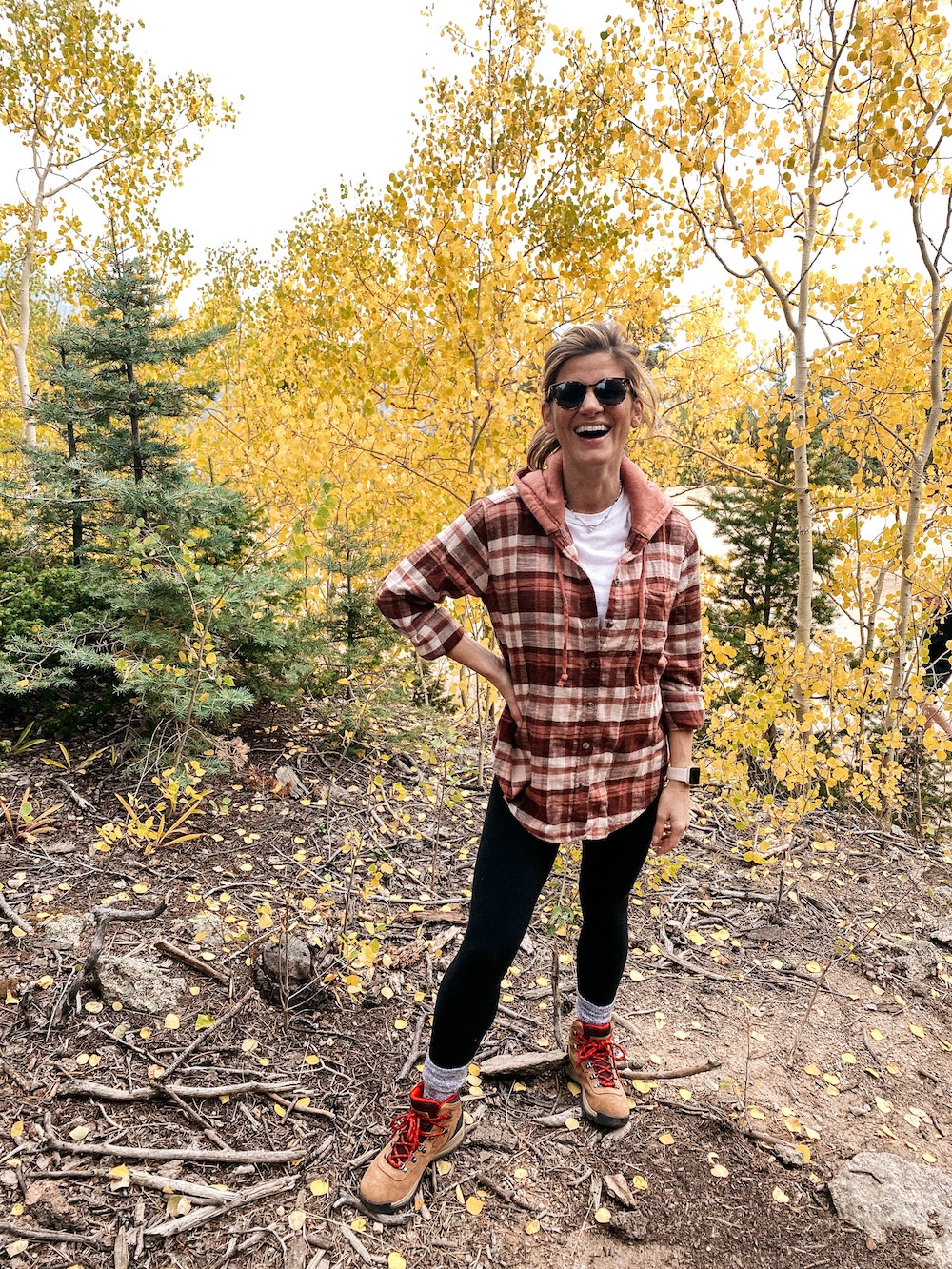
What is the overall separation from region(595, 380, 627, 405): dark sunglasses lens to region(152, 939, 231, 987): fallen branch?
6.58 feet

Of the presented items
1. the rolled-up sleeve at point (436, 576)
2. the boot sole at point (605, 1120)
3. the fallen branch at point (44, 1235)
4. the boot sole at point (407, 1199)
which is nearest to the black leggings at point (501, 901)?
the boot sole at point (407, 1199)

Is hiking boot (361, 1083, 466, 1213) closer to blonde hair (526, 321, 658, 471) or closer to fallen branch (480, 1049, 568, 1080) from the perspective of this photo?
fallen branch (480, 1049, 568, 1080)

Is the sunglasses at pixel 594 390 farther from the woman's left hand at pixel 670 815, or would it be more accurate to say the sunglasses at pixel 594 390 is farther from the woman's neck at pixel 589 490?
the woman's left hand at pixel 670 815

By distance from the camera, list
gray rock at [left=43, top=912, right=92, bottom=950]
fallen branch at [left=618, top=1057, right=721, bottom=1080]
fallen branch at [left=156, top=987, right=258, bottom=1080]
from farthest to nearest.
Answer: gray rock at [left=43, top=912, right=92, bottom=950]
fallen branch at [left=618, top=1057, right=721, bottom=1080]
fallen branch at [left=156, top=987, right=258, bottom=1080]

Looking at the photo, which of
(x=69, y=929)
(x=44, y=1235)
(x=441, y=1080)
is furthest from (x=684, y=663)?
(x=69, y=929)

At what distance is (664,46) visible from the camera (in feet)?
11.7

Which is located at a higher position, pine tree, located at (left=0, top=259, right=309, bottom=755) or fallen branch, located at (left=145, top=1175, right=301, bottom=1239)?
pine tree, located at (left=0, top=259, right=309, bottom=755)

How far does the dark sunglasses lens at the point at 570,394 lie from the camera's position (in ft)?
4.85

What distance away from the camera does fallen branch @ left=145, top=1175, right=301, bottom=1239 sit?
1.51 m

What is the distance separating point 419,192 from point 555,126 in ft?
2.87

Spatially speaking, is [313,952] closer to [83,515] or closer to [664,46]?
[83,515]

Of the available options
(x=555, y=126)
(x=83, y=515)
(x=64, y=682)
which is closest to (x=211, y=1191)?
(x=64, y=682)

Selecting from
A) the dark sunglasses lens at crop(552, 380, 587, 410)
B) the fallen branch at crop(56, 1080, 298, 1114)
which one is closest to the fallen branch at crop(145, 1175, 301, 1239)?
the fallen branch at crop(56, 1080, 298, 1114)

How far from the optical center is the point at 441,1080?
1.66m
